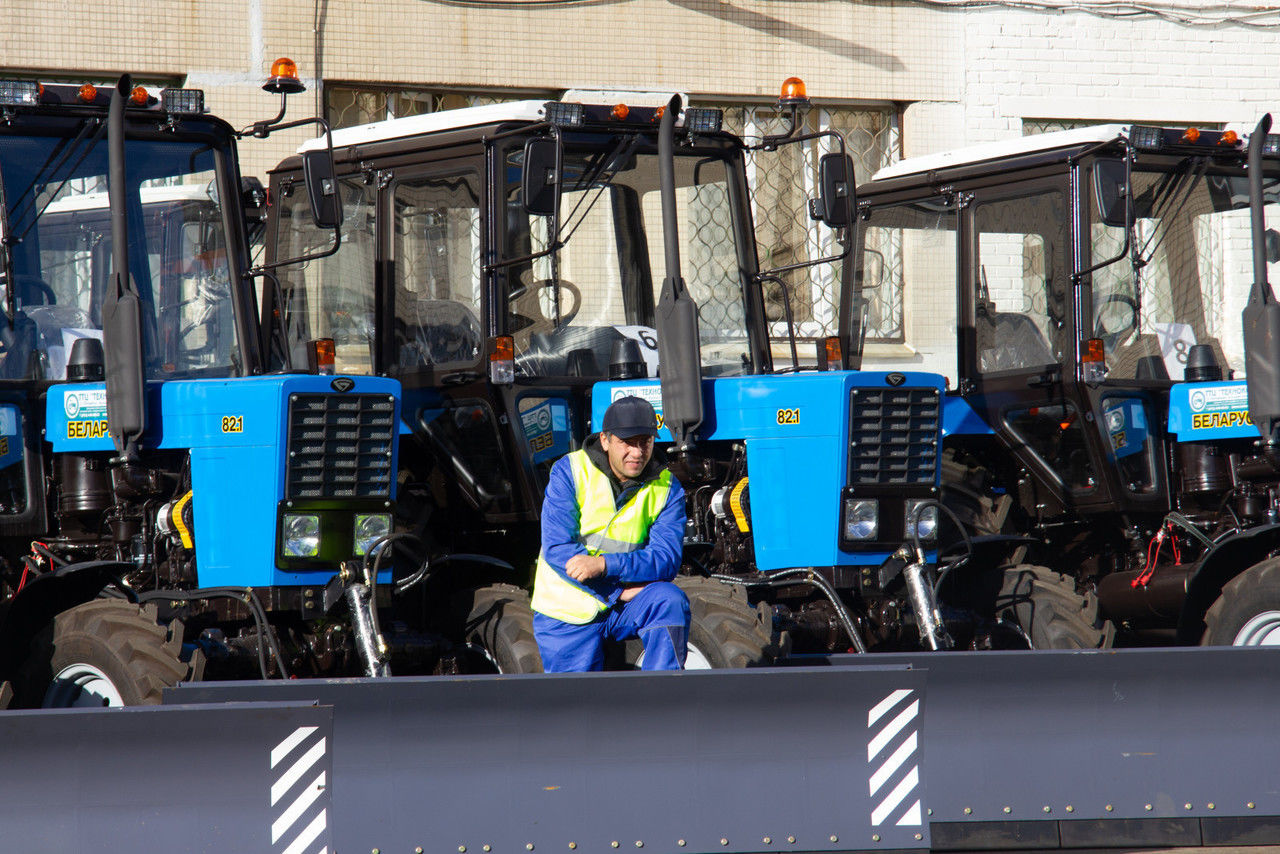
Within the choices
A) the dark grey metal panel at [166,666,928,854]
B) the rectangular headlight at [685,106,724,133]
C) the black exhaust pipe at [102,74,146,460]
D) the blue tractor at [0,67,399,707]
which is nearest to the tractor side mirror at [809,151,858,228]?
the rectangular headlight at [685,106,724,133]

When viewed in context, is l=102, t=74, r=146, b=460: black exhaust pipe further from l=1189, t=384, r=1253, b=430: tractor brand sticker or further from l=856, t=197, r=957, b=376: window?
l=1189, t=384, r=1253, b=430: tractor brand sticker

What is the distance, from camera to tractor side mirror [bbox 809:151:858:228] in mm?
7023

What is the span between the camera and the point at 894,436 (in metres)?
7.23

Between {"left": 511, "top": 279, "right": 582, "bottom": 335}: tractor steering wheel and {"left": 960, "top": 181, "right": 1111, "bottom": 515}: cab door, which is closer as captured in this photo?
{"left": 511, "top": 279, "right": 582, "bottom": 335}: tractor steering wheel

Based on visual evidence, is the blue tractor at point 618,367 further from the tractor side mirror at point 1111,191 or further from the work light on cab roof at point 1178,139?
the work light on cab roof at point 1178,139

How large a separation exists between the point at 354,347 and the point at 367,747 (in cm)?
282

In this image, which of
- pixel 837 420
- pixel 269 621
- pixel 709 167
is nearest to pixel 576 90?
pixel 709 167

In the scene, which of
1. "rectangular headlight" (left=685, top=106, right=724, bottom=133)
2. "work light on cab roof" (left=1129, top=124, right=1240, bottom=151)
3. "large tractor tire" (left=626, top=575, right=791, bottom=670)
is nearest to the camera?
"large tractor tire" (left=626, top=575, right=791, bottom=670)

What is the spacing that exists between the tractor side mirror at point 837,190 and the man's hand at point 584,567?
201 cm

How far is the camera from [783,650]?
258 inches

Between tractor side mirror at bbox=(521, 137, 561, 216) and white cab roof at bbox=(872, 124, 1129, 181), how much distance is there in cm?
266

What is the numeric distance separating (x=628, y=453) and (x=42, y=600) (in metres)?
2.25

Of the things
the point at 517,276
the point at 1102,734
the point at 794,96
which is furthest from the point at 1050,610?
the point at 517,276

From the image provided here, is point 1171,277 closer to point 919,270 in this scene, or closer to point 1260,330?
point 1260,330
